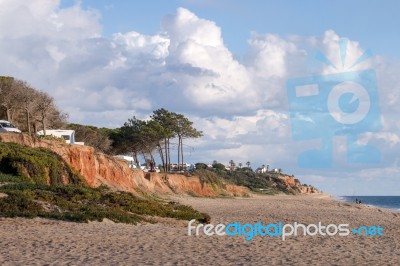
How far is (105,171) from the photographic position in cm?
4575

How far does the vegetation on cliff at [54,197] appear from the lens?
2081 centimetres

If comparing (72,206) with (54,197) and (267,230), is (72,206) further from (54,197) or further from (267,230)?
(267,230)

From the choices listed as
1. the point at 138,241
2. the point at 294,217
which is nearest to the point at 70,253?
the point at 138,241

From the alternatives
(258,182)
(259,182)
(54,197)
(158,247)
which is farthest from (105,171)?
(259,182)

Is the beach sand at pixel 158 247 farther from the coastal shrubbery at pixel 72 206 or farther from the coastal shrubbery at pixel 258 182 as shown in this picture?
the coastal shrubbery at pixel 258 182

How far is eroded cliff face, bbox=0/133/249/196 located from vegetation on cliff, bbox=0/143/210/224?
304cm

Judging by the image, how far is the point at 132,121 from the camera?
75.5 m

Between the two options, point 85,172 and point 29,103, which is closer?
point 85,172

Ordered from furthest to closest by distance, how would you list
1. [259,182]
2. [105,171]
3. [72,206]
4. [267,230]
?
[259,182] → [105,171] → [267,230] → [72,206]

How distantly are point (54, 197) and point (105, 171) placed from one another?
881 inches

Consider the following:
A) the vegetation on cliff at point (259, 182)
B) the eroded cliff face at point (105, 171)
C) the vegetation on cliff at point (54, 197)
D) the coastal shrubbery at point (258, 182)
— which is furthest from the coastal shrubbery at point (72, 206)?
the vegetation on cliff at point (259, 182)

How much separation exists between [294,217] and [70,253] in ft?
61.4

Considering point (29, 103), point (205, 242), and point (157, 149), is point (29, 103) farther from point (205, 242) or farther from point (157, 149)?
point (205, 242)

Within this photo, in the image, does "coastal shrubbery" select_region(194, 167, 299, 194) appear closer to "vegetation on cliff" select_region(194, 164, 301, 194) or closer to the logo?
"vegetation on cliff" select_region(194, 164, 301, 194)
